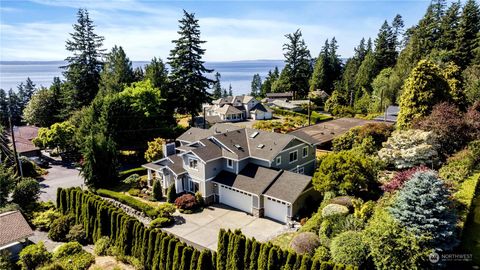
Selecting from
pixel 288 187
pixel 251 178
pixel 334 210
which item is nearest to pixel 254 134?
pixel 251 178

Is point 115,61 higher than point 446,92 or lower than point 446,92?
higher

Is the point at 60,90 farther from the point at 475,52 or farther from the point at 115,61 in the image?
the point at 475,52

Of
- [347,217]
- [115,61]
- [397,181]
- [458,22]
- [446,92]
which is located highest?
[458,22]

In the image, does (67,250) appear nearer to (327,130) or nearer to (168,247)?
(168,247)

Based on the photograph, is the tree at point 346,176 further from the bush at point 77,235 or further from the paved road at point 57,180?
the paved road at point 57,180

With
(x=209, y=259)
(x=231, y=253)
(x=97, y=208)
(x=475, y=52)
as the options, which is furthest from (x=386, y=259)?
(x=475, y=52)

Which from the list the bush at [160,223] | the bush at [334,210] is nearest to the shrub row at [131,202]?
the bush at [160,223]

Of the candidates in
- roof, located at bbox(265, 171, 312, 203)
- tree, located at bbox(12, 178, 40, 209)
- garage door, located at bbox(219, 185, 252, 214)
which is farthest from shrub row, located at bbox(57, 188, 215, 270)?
garage door, located at bbox(219, 185, 252, 214)
